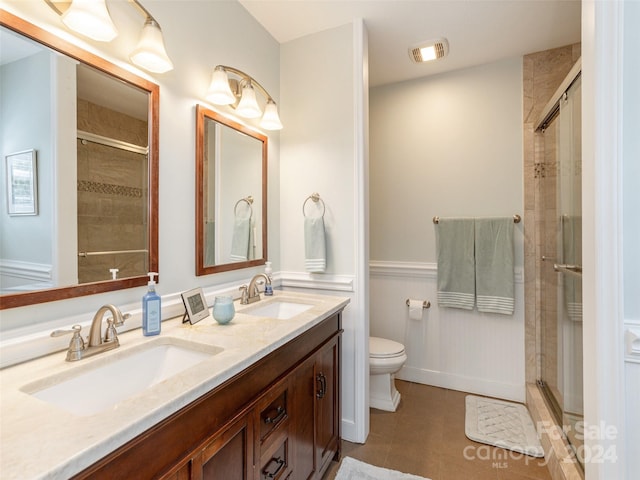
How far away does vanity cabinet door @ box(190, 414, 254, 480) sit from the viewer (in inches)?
32.6

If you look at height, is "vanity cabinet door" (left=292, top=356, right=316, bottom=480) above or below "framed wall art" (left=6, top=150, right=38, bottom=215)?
below

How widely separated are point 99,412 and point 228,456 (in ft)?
1.39

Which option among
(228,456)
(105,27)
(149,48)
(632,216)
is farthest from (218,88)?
(632,216)

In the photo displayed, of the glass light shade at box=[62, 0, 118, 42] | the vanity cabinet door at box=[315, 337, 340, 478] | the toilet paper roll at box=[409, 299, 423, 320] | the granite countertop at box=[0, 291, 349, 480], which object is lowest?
the vanity cabinet door at box=[315, 337, 340, 478]

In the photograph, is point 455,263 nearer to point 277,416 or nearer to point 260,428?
point 277,416

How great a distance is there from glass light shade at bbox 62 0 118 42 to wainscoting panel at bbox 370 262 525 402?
7.73 feet

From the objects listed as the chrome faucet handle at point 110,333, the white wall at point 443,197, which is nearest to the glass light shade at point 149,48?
the chrome faucet handle at point 110,333

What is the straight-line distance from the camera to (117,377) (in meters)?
0.99

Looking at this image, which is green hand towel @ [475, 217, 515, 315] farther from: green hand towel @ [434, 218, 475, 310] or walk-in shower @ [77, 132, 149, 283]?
walk-in shower @ [77, 132, 149, 283]

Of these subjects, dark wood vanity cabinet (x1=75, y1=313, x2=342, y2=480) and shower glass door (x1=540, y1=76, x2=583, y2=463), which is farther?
shower glass door (x1=540, y1=76, x2=583, y2=463)

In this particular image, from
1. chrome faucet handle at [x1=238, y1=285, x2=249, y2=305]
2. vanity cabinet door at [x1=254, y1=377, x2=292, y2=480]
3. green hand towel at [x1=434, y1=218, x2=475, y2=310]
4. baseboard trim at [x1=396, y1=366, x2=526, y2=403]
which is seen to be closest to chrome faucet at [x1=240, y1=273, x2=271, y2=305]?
chrome faucet handle at [x1=238, y1=285, x2=249, y2=305]

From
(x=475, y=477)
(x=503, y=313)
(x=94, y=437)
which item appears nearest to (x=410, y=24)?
(x=503, y=313)

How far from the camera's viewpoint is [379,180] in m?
2.86

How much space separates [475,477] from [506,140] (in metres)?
2.25
